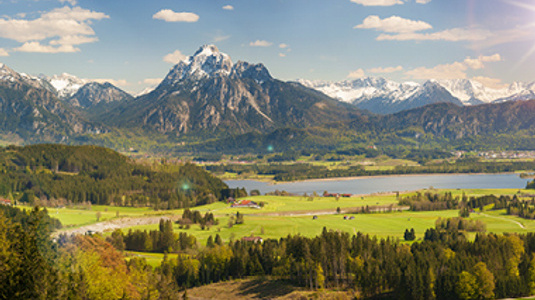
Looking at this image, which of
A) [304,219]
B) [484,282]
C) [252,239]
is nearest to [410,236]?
[252,239]

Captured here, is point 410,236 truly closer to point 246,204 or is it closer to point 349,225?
point 349,225

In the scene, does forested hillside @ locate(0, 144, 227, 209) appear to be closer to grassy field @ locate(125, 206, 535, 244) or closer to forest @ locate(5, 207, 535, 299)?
grassy field @ locate(125, 206, 535, 244)

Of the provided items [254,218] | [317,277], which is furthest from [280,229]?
[317,277]

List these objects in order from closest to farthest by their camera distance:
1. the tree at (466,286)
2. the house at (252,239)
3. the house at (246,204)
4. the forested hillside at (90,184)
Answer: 1. the tree at (466,286)
2. the house at (252,239)
3. the house at (246,204)
4. the forested hillside at (90,184)

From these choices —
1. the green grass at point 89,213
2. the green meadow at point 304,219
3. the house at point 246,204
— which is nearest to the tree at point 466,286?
the green meadow at point 304,219

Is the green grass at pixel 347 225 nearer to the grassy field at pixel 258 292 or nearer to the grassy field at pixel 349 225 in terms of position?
the grassy field at pixel 349 225
